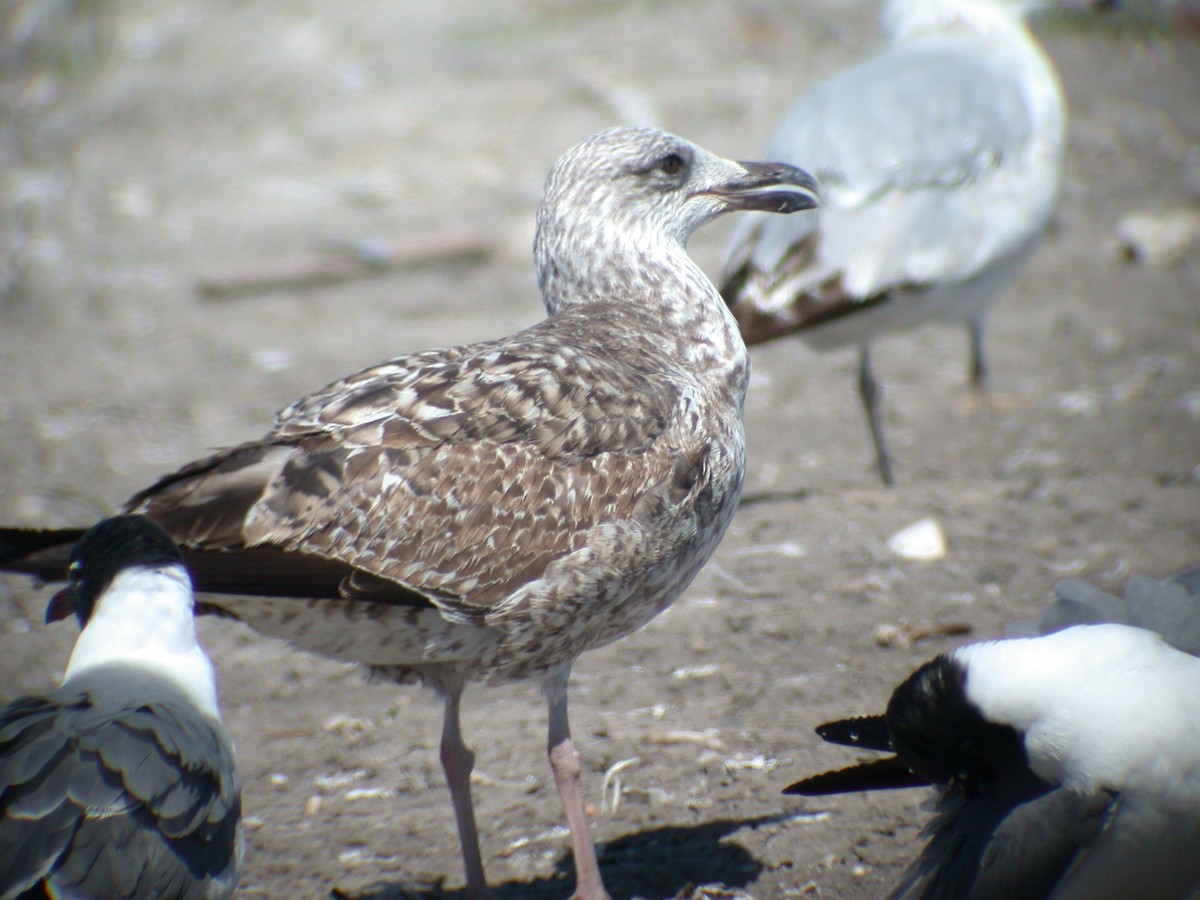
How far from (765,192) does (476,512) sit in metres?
1.61

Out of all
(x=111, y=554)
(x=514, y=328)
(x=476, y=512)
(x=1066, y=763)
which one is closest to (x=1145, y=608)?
(x=1066, y=763)

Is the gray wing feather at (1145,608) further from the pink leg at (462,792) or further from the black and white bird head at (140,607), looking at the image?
the black and white bird head at (140,607)

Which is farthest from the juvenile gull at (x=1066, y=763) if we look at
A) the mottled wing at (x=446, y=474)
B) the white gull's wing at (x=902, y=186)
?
the white gull's wing at (x=902, y=186)

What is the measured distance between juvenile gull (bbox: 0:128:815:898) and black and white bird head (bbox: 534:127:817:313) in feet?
1.23

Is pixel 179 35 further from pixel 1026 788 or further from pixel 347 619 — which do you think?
pixel 1026 788

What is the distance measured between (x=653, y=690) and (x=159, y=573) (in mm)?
1844

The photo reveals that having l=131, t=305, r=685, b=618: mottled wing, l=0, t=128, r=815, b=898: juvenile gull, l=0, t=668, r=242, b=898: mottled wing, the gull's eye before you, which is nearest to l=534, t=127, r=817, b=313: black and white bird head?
the gull's eye

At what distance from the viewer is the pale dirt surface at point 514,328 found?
3.97 m

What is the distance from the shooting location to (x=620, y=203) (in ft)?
13.4

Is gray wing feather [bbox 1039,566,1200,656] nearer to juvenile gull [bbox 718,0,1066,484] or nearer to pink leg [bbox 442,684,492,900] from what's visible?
pink leg [bbox 442,684,492,900]

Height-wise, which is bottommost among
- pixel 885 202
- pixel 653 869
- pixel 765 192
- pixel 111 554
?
pixel 653 869

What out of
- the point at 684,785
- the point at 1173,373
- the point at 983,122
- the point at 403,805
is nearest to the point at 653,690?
the point at 684,785

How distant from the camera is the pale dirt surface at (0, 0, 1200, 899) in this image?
13.0 feet

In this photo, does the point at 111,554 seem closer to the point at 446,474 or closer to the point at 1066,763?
the point at 446,474
